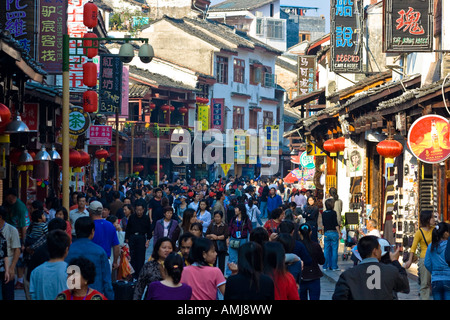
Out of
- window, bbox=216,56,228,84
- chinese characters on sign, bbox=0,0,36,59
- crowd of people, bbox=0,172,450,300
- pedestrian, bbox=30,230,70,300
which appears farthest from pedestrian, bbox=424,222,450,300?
window, bbox=216,56,228,84

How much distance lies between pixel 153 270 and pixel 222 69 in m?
53.3

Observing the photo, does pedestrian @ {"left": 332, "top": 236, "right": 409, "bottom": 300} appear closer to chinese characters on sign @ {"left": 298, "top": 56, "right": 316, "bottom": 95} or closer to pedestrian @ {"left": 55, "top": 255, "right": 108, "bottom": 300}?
pedestrian @ {"left": 55, "top": 255, "right": 108, "bottom": 300}

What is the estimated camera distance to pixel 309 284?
11.6 m

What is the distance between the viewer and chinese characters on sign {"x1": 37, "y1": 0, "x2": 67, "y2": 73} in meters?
21.2

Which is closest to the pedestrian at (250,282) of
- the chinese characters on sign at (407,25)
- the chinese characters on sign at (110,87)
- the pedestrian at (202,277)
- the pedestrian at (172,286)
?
the pedestrian at (172,286)

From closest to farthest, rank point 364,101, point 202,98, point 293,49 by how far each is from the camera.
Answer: point 364,101
point 202,98
point 293,49

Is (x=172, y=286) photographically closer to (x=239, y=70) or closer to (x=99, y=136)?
(x=99, y=136)

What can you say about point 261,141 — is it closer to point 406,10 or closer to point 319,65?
point 319,65

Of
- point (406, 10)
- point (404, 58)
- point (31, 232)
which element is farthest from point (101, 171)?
point (31, 232)

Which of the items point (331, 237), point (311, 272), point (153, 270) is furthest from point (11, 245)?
point (331, 237)

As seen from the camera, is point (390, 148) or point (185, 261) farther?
point (390, 148)

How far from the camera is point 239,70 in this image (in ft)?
211

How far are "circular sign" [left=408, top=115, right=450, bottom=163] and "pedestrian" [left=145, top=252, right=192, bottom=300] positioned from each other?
27.8 ft

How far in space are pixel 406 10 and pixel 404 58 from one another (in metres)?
6.09
